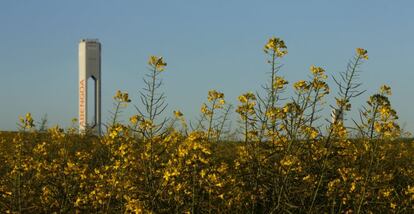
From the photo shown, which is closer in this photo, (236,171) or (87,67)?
(236,171)

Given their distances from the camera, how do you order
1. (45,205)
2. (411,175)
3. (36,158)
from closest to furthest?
(45,205) → (36,158) → (411,175)

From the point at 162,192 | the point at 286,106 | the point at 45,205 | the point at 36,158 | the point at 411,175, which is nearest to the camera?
the point at 162,192

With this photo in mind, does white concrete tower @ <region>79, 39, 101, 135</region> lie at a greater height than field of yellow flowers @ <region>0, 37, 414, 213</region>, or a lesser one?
greater

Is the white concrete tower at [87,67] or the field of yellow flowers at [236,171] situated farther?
the white concrete tower at [87,67]

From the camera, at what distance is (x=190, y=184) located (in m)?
4.95

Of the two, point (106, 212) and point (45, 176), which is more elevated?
point (45, 176)

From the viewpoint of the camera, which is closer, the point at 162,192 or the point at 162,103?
the point at 162,192

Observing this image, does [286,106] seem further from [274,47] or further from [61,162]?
[61,162]

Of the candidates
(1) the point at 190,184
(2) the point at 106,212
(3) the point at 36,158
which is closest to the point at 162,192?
(1) the point at 190,184

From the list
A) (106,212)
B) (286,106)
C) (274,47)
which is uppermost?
(274,47)

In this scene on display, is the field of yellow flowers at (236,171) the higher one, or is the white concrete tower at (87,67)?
the white concrete tower at (87,67)

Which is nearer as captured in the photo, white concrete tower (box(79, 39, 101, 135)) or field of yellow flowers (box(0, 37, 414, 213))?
field of yellow flowers (box(0, 37, 414, 213))

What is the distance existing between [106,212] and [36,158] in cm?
131

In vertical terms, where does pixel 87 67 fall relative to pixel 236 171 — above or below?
above
